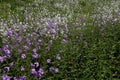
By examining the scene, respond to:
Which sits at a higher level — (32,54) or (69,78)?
(32,54)

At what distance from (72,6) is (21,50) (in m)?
5.06

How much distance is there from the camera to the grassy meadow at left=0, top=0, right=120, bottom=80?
5.80 m

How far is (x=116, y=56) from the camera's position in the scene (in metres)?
6.70

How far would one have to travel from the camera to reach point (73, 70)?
19.5ft

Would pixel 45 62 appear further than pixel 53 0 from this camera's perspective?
No

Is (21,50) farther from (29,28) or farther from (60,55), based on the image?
(29,28)

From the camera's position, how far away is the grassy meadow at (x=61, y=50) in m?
5.80

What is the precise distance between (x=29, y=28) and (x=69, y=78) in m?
1.99

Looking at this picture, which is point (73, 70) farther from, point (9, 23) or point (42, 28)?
point (9, 23)

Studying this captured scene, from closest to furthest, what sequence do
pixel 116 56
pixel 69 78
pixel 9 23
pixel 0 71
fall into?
pixel 0 71 → pixel 69 78 → pixel 116 56 → pixel 9 23

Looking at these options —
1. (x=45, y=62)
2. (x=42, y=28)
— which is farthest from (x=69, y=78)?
(x=42, y=28)

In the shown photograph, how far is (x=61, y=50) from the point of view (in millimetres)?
6203

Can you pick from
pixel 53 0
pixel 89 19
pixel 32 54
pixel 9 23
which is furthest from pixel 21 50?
pixel 53 0

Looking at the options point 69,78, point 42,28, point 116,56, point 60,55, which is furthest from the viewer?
point 42,28
